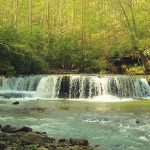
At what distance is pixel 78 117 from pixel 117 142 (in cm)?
498

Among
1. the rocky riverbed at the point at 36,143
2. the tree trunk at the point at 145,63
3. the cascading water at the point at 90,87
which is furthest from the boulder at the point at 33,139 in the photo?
the tree trunk at the point at 145,63

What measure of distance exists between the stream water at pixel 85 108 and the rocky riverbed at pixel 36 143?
66 cm

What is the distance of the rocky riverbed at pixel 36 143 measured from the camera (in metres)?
11.1

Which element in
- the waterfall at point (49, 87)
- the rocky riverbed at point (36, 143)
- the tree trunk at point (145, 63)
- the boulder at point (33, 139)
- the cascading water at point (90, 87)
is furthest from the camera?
the tree trunk at point (145, 63)

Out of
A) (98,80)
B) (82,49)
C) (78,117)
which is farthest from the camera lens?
(82,49)

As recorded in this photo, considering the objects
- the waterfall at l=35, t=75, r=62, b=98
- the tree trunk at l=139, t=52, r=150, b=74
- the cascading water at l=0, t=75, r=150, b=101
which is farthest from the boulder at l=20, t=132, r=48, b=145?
the tree trunk at l=139, t=52, r=150, b=74

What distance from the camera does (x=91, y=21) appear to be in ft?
121

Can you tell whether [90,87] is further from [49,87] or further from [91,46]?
[91,46]

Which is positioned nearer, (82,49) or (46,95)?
(46,95)

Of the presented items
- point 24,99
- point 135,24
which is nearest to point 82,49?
point 135,24

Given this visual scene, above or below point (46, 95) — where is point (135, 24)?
above

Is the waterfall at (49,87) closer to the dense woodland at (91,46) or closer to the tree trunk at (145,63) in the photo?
the dense woodland at (91,46)

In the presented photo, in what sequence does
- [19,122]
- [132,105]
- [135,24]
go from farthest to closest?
[135,24] < [132,105] < [19,122]

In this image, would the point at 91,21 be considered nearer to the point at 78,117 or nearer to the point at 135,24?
the point at 135,24
